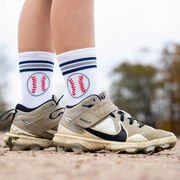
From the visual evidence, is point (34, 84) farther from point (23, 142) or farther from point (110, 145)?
point (110, 145)

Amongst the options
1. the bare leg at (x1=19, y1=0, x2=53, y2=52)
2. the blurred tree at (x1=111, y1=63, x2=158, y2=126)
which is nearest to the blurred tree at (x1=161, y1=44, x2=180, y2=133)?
the blurred tree at (x1=111, y1=63, x2=158, y2=126)

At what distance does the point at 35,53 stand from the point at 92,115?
0.56 m

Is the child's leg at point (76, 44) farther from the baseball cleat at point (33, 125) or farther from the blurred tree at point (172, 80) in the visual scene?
the blurred tree at point (172, 80)

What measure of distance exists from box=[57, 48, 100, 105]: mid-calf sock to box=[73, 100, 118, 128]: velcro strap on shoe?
0.26ft

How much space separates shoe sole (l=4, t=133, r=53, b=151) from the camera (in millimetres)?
2047

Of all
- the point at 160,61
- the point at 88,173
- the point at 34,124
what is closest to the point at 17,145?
the point at 34,124

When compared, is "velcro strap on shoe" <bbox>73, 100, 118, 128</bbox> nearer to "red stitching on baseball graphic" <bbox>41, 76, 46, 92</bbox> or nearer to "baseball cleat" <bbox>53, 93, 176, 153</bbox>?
"baseball cleat" <bbox>53, 93, 176, 153</bbox>

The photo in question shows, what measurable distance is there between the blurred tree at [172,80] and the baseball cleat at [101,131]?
757 inches

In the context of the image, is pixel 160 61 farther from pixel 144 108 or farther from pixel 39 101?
pixel 39 101

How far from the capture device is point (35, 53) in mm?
2109

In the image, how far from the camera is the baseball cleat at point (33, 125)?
204 cm

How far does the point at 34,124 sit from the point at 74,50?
0.51m

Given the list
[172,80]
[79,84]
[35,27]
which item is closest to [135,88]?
[172,80]

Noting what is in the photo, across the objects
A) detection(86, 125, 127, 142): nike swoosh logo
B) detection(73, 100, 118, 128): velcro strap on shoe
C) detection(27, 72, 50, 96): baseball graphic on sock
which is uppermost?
detection(27, 72, 50, 96): baseball graphic on sock
